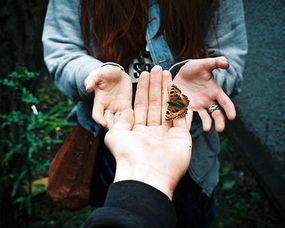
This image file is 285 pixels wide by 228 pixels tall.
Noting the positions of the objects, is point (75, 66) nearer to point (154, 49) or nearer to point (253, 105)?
point (154, 49)

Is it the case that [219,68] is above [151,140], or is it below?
above

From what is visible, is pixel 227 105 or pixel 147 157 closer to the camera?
pixel 147 157

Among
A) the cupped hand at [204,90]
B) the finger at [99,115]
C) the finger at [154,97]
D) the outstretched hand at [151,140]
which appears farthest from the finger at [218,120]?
the finger at [99,115]

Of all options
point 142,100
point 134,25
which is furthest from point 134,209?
point 134,25

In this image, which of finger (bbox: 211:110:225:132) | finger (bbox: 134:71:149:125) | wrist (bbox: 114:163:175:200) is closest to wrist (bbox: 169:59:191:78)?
finger (bbox: 134:71:149:125)

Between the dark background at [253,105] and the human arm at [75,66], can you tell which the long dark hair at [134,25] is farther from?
the dark background at [253,105]

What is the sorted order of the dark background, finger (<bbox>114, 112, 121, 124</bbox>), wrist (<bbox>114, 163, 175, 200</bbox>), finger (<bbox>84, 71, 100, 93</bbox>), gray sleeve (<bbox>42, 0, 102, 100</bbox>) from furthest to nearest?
the dark background
gray sleeve (<bbox>42, 0, 102, 100</bbox>)
finger (<bbox>114, 112, 121, 124</bbox>)
finger (<bbox>84, 71, 100, 93</bbox>)
wrist (<bbox>114, 163, 175, 200</bbox>)

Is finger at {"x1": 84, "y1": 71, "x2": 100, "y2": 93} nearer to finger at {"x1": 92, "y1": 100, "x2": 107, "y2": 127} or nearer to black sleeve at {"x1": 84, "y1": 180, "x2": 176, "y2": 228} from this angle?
finger at {"x1": 92, "y1": 100, "x2": 107, "y2": 127}

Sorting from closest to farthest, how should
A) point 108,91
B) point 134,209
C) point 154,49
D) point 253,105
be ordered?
point 134,209, point 108,91, point 154,49, point 253,105
